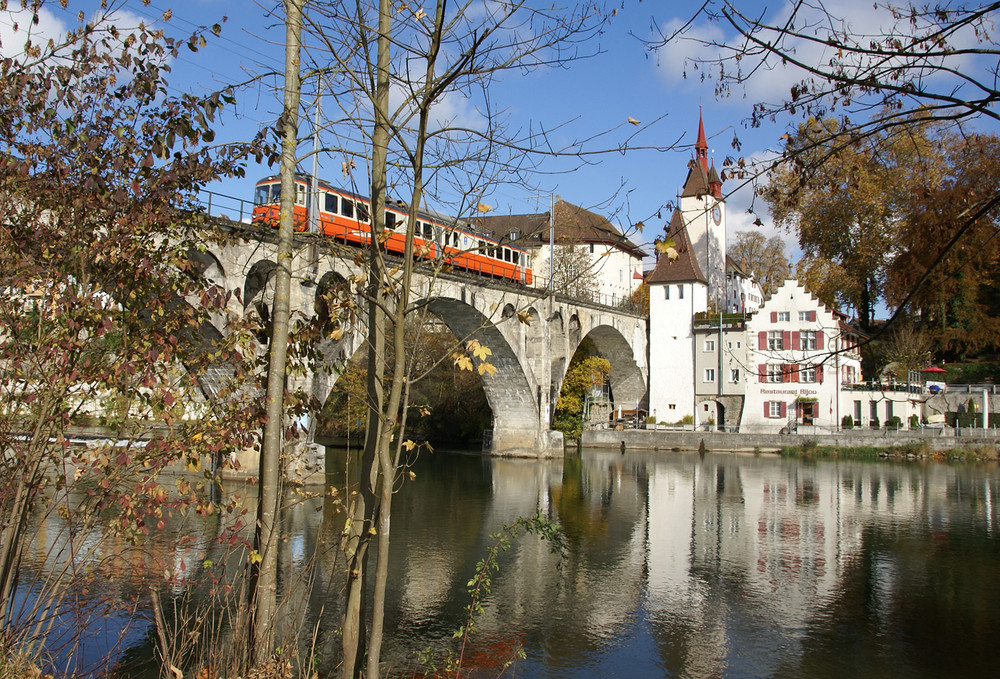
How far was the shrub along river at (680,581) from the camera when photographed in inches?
356

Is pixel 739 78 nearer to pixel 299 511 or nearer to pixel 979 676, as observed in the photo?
pixel 979 676

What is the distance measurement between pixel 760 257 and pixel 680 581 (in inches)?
1983

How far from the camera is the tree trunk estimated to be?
5.03 meters

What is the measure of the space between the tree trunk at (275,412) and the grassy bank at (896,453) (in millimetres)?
32141

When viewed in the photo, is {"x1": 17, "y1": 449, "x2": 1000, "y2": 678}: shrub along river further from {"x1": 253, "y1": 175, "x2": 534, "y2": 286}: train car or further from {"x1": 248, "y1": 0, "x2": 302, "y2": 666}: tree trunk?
{"x1": 253, "y1": 175, "x2": 534, "y2": 286}: train car

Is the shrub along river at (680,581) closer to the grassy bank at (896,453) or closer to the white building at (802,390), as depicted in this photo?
the grassy bank at (896,453)

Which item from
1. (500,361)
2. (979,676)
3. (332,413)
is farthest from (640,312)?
(979,676)

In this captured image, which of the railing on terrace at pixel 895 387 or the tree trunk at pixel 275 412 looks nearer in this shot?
the tree trunk at pixel 275 412

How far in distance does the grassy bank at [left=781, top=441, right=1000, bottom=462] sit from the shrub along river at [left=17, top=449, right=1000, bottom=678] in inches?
378

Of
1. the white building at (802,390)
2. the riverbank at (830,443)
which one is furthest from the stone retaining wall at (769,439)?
the white building at (802,390)

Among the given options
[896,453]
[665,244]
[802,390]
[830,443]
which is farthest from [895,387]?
[665,244]

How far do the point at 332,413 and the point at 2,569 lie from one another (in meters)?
33.2

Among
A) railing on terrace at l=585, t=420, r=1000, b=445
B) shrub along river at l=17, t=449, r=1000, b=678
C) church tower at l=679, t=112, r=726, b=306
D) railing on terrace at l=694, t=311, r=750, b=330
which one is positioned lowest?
shrub along river at l=17, t=449, r=1000, b=678

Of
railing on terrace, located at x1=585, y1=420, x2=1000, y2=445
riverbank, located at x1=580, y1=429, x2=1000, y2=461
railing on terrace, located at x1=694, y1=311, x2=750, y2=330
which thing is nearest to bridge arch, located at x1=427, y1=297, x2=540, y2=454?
riverbank, located at x1=580, y1=429, x2=1000, y2=461
